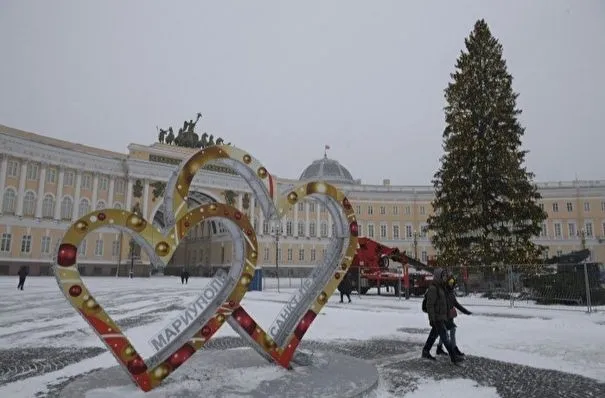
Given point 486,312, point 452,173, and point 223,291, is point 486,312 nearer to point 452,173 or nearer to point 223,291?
point 452,173

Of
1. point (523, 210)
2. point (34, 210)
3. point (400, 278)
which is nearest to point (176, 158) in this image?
point (34, 210)

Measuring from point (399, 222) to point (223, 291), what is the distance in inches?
2692

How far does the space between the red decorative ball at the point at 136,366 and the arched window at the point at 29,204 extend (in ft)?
158

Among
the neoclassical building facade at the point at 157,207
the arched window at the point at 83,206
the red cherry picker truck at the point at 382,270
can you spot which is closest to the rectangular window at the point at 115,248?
the neoclassical building facade at the point at 157,207

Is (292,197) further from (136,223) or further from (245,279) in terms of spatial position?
(136,223)

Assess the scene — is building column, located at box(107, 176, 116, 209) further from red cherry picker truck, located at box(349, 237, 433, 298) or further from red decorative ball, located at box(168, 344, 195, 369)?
red decorative ball, located at box(168, 344, 195, 369)

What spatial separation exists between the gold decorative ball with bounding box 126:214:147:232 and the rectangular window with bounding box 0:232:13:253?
46764 mm

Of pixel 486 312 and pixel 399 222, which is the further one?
pixel 399 222

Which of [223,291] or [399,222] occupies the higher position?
[399,222]

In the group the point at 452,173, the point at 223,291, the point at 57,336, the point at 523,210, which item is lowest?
the point at 57,336

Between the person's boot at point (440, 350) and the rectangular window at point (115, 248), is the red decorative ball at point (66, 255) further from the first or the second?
the rectangular window at point (115, 248)

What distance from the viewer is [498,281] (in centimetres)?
2002

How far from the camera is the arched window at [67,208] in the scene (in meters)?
49.0

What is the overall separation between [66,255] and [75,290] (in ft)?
Result: 1.39
